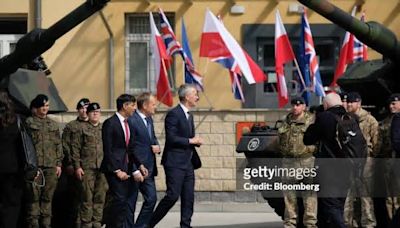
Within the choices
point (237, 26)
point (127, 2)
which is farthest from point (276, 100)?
point (127, 2)

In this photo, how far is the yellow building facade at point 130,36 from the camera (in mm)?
20266

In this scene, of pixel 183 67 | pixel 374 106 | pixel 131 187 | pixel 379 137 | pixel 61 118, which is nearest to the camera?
pixel 131 187

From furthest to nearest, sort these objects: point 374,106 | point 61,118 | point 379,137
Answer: point 61,118 → point 374,106 → point 379,137

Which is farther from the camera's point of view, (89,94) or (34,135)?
(89,94)

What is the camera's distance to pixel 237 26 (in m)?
20.4

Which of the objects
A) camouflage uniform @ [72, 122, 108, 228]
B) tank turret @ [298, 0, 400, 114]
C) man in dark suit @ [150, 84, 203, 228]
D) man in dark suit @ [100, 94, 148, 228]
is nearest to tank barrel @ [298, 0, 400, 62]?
tank turret @ [298, 0, 400, 114]

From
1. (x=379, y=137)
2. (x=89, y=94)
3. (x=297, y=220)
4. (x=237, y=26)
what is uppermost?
(x=237, y=26)

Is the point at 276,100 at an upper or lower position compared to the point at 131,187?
upper

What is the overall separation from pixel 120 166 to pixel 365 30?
127 inches

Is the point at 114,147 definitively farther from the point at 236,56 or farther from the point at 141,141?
the point at 236,56

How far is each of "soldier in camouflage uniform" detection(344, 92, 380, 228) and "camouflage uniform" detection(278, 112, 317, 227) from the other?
56 cm

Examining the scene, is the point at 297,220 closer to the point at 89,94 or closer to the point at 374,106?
the point at 374,106

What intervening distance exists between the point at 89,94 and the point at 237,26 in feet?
11.0

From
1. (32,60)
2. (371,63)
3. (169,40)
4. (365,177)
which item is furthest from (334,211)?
(169,40)
